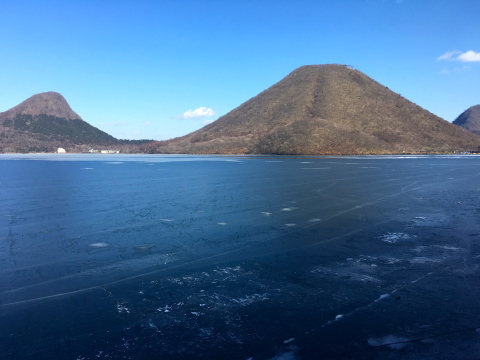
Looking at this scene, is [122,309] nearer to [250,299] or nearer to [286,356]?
[250,299]

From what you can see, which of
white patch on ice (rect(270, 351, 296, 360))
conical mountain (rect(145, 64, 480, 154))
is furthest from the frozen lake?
conical mountain (rect(145, 64, 480, 154))

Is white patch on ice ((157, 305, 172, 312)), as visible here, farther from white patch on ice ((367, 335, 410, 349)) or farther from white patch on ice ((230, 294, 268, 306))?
white patch on ice ((367, 335, 410, 349))

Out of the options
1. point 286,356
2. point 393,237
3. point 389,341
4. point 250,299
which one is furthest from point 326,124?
point 286,356

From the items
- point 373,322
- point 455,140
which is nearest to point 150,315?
point 373,322

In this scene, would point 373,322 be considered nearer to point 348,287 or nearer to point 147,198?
point 348,287

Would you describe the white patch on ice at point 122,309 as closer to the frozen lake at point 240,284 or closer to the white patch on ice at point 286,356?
the frozen lake at point 240,284

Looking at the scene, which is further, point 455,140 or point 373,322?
point 455,140
